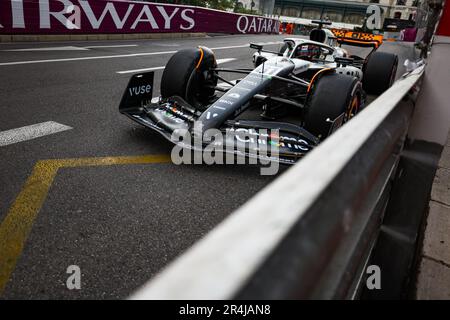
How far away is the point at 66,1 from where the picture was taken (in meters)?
10.1

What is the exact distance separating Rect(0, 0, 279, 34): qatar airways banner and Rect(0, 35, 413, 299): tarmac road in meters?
5.79

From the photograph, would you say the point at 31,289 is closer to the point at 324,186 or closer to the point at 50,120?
the point at 324,186

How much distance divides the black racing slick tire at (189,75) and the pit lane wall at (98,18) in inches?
274

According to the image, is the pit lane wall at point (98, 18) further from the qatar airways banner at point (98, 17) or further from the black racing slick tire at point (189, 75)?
the black racing slick tire at point (189, 75)

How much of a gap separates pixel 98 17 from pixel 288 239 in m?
12.5

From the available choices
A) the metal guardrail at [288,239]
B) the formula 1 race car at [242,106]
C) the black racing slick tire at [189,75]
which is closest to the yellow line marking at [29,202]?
the formula 1 race car at [242,106]

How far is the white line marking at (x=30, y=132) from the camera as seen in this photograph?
3.28m

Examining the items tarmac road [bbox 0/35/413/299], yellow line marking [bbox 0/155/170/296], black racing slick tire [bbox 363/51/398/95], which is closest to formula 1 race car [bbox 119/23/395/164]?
tarmac road [bbox 0/35/413/299]

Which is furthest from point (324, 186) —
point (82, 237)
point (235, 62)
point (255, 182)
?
point (235, 62)

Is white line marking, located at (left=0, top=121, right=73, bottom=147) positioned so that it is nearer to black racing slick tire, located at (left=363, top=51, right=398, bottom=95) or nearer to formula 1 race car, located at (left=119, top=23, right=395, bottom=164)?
formula 1 race car, located at (left=119, top=23, right=395, bottom=164)

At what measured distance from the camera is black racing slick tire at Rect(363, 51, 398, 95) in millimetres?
5988

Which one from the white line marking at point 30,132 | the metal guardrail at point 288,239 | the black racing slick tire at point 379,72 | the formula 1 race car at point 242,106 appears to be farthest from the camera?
the black racing slick tire at point 379,72

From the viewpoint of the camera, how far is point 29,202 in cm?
237

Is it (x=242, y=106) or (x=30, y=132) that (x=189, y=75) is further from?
(x=30, y=132)
